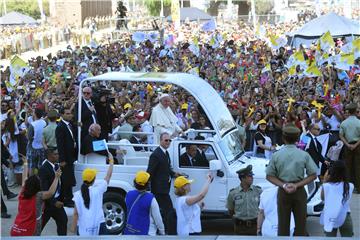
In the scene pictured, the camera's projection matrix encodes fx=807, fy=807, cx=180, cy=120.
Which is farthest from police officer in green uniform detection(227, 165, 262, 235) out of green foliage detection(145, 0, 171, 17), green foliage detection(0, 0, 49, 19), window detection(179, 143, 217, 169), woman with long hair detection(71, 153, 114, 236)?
green foliage detection(145, 0, 171, 17)

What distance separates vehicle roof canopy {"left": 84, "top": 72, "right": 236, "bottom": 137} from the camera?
11.4 meters

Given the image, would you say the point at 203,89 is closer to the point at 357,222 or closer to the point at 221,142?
the point at 221,142

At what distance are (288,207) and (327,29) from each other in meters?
22.9

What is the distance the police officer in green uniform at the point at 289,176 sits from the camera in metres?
8.27

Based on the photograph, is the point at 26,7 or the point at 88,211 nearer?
the point at 88,211

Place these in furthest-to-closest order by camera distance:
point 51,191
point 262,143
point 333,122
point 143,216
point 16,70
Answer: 1. point 16,70
2. point 333,122
3. point 262,143
4. point 51,191
5. point 143,216

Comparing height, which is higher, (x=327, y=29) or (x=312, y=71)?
(x=327, y=29)

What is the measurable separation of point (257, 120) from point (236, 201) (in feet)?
17.2

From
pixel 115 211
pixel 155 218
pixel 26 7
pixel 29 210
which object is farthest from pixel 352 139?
pixel 26 7

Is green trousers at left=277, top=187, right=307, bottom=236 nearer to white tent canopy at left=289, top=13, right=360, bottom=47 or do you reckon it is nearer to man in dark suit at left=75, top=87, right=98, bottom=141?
man in dark suit at left=75, top=87, right=98, bottom=141

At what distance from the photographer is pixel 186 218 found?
8766mm

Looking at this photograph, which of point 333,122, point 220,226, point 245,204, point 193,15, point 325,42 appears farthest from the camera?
point 193,15

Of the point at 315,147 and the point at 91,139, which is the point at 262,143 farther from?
the point at 91,139

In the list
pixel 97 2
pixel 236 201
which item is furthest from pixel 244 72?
pixel 97 2
